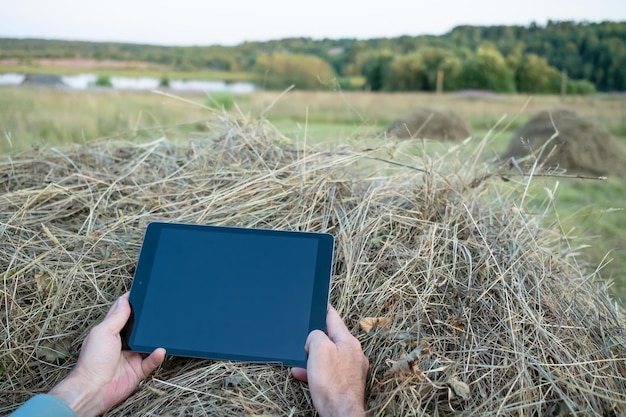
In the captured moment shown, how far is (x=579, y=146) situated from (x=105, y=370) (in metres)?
6.42

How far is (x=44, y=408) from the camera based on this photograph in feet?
3.59

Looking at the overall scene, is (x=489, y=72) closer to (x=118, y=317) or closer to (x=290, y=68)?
(x=290, y=68)

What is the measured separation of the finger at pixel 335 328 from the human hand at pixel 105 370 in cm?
41

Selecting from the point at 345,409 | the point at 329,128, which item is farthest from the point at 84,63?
the point at 345,409

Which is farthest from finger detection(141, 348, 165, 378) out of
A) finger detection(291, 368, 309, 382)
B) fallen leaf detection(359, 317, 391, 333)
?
fallen leaf detection(359, 317, 391, 333)

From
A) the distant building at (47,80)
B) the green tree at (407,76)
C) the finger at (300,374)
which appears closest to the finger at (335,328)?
the finger at (300,374)

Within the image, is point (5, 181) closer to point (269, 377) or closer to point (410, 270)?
point (269, 377)

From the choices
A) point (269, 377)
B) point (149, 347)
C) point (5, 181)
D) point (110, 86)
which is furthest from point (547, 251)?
point (110, 86)

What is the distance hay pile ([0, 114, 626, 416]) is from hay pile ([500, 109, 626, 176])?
16.0ft

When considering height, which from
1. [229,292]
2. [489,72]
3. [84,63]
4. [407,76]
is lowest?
[407,76]

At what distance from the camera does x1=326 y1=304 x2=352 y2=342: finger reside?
1.25 meters

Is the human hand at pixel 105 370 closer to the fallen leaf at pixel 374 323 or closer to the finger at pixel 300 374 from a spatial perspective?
the finger at pixel 300 374

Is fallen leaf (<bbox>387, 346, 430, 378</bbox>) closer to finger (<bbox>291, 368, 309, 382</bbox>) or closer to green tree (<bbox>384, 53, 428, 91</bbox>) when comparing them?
finger (<bbox>291, 368, 309, 382</bbox>)

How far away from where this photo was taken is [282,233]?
140 cm
